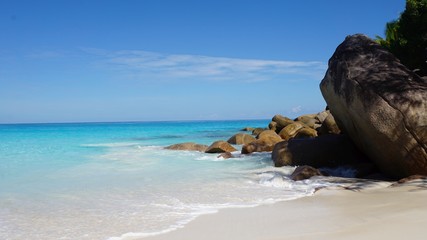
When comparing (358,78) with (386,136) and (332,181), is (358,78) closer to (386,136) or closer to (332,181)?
(386,136)

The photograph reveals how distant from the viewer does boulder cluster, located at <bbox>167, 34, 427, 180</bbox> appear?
7988mm

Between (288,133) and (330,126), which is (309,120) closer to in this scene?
(288,133)

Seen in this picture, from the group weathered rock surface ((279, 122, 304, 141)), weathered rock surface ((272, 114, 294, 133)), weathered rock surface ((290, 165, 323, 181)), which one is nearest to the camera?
weathered rock surface ((290, 165, 323, 181))

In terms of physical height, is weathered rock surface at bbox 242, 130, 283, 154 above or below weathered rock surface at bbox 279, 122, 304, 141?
below

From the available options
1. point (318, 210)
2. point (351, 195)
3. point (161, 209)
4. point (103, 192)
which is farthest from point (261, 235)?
point (103, 192)

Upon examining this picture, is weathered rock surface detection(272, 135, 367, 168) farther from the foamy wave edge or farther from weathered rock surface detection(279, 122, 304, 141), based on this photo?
weathered rock surface detection(279, 122, 304, 141)

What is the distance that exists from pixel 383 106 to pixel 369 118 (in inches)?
15.0

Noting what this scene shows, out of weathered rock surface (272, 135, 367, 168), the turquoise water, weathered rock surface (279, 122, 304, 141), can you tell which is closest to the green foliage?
weathered rock surface (272, 135, 367, 168)

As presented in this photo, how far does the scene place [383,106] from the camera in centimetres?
819

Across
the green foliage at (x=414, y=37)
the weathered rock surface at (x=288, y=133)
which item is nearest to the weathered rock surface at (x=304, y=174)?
the green foliage at (x=414, y=37)

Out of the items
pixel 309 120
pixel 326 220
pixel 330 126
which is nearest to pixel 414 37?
pixel 330 126

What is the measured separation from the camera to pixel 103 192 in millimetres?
8273

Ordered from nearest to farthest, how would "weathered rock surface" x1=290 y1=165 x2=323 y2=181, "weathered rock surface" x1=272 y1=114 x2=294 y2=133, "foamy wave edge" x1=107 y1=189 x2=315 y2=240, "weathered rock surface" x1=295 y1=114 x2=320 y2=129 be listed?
"foamy wave edge" x1=107 y1=189 x2=315 y2=240 → "weathered rock surface" x1=290 y1=165 x2=323 y2=181 → "weathered rock surface" x1=295 y1=114 x2=320 y2=129 → "weathered rock surface" x1=272 y1=114 x2=294 y2=133

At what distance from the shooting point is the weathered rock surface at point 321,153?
35.7ft
